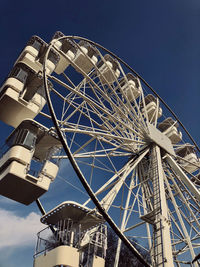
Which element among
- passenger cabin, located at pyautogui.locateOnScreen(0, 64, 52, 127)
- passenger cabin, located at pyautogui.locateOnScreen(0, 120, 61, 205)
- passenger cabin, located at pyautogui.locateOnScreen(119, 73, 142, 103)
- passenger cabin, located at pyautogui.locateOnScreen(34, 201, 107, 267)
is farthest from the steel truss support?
passenger cabin, located at pyautogui.locateOnScreen(119, 73, 142, 103)

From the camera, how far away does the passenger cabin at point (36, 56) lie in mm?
11188

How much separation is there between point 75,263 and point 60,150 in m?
3.93

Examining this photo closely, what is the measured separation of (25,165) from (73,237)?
2321 mm

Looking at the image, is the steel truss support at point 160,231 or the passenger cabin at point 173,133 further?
the passenger cabin at point 173,133

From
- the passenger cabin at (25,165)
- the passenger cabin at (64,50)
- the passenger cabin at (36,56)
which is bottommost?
the passenger cabin at (25,165)

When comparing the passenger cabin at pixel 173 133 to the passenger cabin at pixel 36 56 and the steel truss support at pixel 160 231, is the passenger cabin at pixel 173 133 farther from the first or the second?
the passenger cabin at pixel 36 56

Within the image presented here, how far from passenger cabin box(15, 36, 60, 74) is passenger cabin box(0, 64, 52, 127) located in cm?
75

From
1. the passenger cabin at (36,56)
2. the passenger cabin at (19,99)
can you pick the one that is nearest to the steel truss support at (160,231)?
the passenger cabin at (19,99)

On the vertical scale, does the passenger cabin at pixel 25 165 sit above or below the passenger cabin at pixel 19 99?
below

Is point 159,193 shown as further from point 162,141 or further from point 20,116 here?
point 20,116

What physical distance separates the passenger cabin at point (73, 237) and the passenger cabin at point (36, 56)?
5.51 meters

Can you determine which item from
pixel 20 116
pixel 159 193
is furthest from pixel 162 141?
pixel 20 116

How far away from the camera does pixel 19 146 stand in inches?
325

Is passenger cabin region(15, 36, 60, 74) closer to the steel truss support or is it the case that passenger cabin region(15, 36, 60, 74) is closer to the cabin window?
the cabin window
